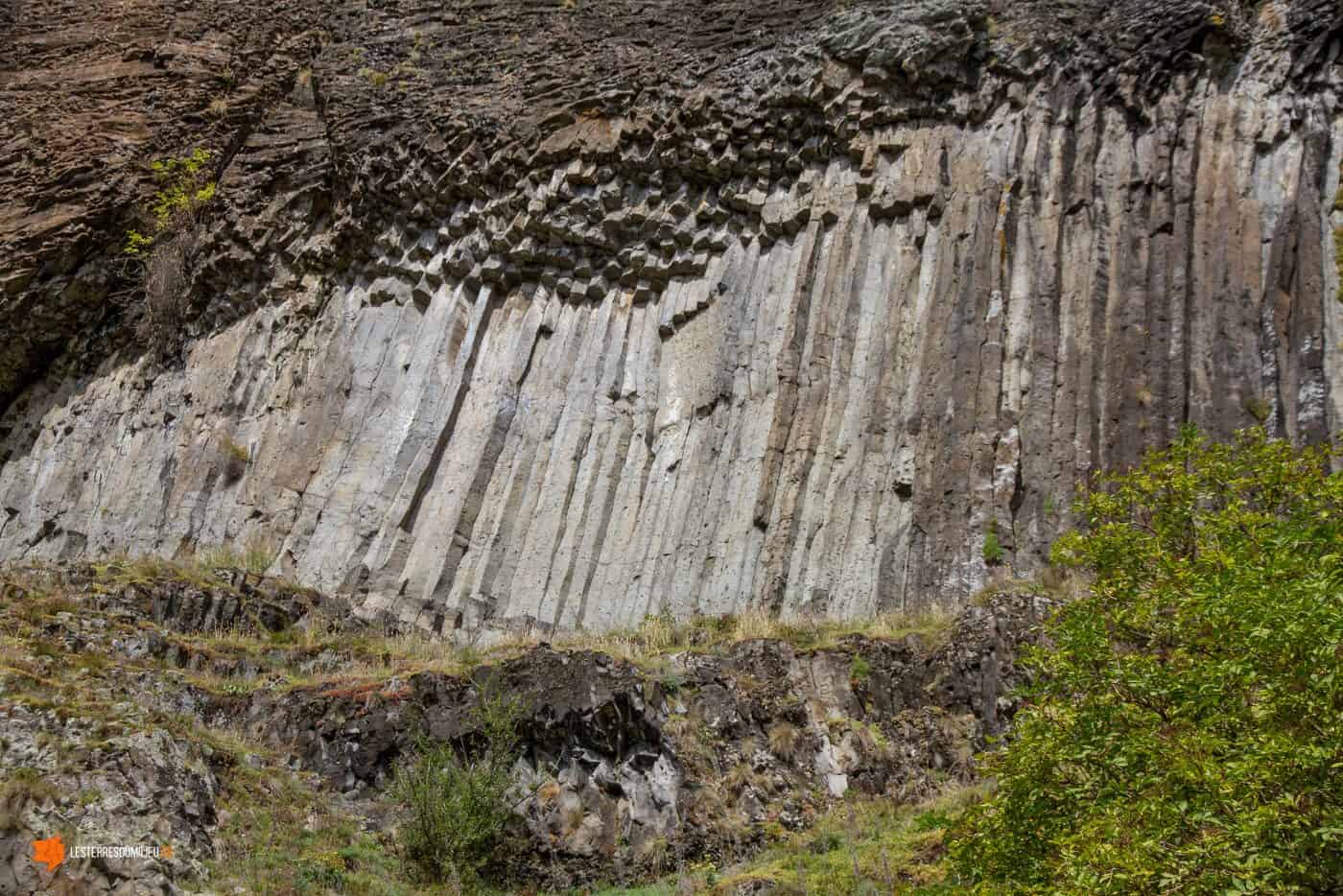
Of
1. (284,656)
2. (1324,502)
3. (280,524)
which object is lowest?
(284,656)

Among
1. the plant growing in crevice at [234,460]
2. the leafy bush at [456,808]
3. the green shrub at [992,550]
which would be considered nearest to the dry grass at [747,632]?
the green shrub at [992,550]

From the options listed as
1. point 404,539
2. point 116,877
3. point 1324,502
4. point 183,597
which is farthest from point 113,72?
point 1324,502

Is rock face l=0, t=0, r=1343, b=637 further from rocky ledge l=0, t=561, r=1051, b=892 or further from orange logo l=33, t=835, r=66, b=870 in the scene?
orange logo l=33, t=835, r=66, b=870

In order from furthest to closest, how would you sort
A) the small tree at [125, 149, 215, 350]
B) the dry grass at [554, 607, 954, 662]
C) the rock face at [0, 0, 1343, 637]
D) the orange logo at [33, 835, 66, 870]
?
the small tree at [125, 149, 215, 350], the rock face at [0, 0, 1343, 637], the dry grass at [554, 607, 954, 662], the orange logo at [33, 835, 66, 870]

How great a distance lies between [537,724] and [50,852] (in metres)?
4.78

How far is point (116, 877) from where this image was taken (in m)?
9.69

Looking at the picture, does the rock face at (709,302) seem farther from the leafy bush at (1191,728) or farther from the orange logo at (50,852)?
the orange logo at (50,852)

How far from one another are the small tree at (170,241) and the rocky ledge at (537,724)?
482 inches

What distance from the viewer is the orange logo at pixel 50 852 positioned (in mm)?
9586

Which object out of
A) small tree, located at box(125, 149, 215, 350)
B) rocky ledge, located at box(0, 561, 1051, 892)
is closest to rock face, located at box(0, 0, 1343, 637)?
small tree, located at box(125, 149, 215, 350)

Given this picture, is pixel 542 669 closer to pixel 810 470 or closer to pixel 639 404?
pixel 810 470

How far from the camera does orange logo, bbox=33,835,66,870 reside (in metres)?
9.59

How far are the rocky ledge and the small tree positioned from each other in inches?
482

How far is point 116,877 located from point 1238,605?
321 inches
